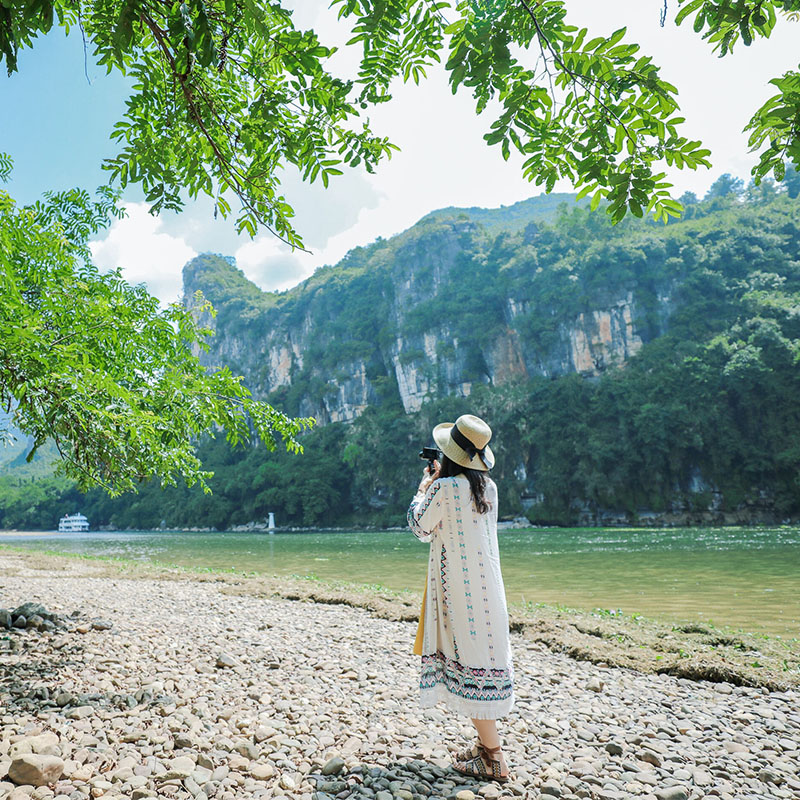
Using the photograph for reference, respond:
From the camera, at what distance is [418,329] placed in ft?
180

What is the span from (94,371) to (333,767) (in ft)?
8.11

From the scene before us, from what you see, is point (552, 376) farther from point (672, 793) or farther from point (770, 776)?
point (672, 793)

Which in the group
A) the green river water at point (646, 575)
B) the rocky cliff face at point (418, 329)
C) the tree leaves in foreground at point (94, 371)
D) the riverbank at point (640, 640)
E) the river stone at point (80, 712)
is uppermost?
the rocky cliff face at point (418, 329)

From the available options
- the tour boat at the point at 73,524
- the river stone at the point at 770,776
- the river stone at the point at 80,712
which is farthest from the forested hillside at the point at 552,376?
the river stone at the point at 80,712

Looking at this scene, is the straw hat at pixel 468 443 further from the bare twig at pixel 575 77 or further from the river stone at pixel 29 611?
the river stone at pixel 29 611

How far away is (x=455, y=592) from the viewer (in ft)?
8.16

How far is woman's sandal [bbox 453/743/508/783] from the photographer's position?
2.36 metres

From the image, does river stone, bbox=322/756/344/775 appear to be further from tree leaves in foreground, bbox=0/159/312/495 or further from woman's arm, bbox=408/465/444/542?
tree leaves in foreground, bbox=0/159/312/495

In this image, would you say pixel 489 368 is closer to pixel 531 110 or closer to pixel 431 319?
pixel 431 319

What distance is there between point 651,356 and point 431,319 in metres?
22.6

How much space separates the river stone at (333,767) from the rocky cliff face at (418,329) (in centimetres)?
4379

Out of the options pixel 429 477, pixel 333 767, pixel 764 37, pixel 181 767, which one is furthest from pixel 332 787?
pixel 764 37

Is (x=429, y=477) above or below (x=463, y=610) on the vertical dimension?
above

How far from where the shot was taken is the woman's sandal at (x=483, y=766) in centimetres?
236
